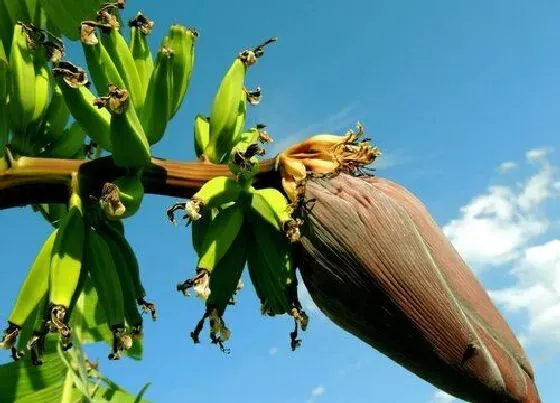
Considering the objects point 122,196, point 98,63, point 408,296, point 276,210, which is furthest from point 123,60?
point 408,296

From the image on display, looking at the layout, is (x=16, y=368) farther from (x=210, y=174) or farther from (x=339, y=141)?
(x=339, y=141)

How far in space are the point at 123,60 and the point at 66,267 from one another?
16.8 inches

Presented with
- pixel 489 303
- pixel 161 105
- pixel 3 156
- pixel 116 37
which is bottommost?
pixel 489 303

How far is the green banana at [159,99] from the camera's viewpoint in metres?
1.55

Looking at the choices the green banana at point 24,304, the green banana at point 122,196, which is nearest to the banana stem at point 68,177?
the green banana at point 122,196

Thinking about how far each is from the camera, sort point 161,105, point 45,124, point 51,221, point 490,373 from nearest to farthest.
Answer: point 490,373 < point 161,105 < point 45,124 < point 51,221

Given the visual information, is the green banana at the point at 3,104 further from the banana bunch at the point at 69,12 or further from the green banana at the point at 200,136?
the green banana at the point at 200,136

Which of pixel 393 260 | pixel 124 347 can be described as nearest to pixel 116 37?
pixel 124 347

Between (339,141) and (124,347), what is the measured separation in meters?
0.54

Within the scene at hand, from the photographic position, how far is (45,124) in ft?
5.58

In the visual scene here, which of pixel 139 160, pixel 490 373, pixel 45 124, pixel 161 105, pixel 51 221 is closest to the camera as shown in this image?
pixel 490 373

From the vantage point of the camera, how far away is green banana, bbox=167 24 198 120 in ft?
5.24

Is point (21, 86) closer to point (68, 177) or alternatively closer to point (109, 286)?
point (68, 177)

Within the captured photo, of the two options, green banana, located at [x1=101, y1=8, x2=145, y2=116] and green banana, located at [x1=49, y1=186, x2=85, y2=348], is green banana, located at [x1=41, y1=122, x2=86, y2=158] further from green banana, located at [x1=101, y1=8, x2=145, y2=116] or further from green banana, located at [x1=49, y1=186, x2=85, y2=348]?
green banana, located at [x1=49, y1=186, x2=85, y2=348]
